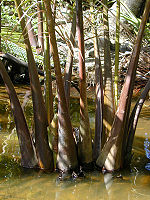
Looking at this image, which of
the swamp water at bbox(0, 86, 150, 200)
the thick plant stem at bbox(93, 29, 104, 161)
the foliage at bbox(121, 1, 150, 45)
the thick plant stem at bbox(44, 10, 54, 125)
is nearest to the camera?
the swamp water at bbox(0, 86, 150, 200)

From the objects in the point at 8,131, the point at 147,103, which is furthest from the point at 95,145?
the point at 147,103

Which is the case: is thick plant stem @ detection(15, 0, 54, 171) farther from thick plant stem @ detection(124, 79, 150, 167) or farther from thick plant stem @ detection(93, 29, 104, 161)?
thick plant stem @ detection(124, 79, 150, 167)

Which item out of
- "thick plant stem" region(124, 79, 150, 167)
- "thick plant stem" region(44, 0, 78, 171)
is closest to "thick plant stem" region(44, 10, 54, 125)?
"thick plant stem" region(44, 0, 78, 171)

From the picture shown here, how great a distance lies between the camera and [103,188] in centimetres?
207

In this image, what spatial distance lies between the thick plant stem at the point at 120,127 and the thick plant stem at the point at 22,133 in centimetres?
54

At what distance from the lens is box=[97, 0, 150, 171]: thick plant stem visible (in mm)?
2029

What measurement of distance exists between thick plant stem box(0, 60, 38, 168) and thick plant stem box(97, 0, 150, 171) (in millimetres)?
542

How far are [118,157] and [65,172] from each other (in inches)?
16.8

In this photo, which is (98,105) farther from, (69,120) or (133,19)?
(133,19)

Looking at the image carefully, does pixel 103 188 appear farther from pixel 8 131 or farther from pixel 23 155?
pixel 8 131

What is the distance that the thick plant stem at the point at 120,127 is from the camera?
2029 millimetres

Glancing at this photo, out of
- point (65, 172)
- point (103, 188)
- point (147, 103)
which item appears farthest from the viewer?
point (147, 103)

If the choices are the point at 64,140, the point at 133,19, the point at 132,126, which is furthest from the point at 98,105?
the point at 133,19

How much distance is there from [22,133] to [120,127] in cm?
76
